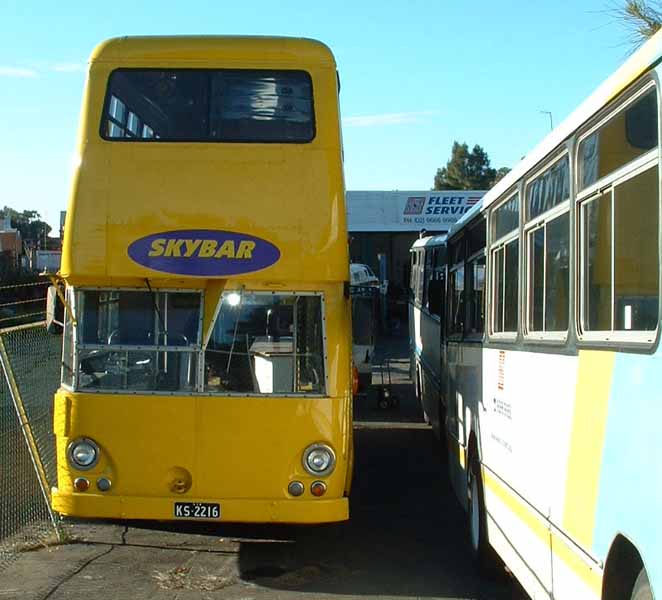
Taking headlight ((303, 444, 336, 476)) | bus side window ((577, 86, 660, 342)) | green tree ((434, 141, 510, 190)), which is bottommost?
headlight ((303, 444, 336, 476))

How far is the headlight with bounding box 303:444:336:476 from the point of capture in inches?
304

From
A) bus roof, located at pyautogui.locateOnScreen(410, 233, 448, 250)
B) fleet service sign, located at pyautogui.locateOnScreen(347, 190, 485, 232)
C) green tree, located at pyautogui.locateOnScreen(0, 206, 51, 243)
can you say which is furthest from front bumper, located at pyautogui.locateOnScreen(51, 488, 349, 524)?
green tree, located at pyautogui.locateOnScreen(0, 206, 51, 243)

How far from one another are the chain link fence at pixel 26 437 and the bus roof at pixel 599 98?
16.9 feet

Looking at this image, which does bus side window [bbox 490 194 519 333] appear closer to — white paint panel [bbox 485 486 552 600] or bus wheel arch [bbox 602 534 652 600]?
white paint panel [bbox 485 486 552 600]

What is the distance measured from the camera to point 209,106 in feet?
26.3

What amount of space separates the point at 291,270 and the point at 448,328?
4.33 metres

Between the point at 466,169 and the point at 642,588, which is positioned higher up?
the point at 466,169

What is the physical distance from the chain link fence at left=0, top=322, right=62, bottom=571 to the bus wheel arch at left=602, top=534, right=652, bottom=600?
598cm

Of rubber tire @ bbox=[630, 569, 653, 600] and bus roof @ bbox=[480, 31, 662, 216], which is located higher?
bus roof @ bbox=[480, 31, 662, 216]

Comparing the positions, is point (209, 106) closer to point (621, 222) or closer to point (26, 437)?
point (26, 437)

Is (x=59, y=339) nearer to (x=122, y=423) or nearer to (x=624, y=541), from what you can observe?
(x=122, y=423)

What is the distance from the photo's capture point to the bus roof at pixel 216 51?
8.07 meters

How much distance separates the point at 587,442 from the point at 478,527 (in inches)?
158

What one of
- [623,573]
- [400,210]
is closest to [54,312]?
[623,573]
